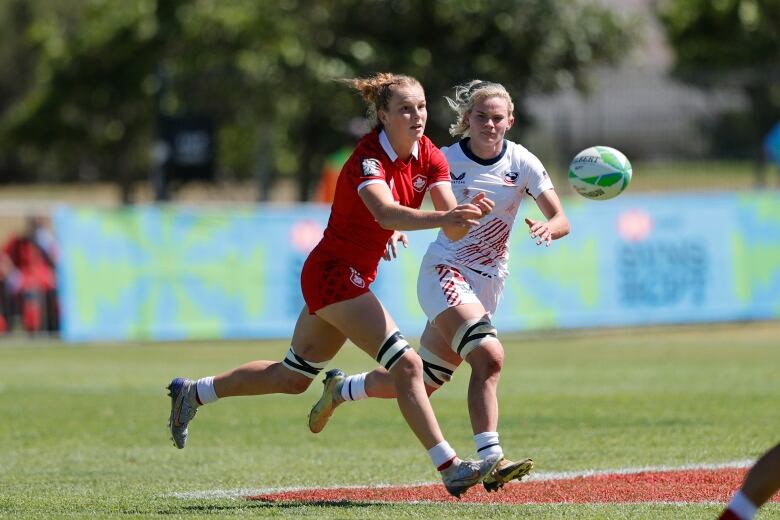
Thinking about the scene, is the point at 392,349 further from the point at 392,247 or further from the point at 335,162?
the point at 335,162

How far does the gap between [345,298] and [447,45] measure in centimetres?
2136

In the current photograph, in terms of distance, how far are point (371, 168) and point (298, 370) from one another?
133 centimetres

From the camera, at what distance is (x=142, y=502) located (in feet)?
25.1

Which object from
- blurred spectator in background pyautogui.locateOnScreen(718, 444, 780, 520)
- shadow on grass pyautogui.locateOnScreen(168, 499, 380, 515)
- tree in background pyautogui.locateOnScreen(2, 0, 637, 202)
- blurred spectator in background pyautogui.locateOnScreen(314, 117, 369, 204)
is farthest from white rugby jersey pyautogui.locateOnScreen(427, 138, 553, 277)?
blurred spectator in background pyautogui.locateOnScreen(314, 117, 369, 204)

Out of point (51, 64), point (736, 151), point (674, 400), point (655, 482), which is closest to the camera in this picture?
point (655, 482)

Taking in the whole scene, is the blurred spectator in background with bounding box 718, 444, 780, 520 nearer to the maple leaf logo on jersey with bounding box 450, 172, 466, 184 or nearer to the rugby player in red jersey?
the rugby player in red jersey

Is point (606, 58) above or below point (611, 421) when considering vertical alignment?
above

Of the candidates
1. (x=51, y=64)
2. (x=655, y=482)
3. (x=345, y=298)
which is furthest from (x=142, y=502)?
(x=51, y=64)

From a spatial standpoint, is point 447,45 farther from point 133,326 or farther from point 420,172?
point 420,172

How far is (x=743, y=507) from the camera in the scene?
5.42 m

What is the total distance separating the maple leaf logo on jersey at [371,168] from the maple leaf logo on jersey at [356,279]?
55 cm

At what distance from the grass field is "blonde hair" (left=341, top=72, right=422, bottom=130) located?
2166 millimetres

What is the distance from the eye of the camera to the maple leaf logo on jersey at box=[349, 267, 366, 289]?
7.57m

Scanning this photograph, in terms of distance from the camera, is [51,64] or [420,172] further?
[51,64]
